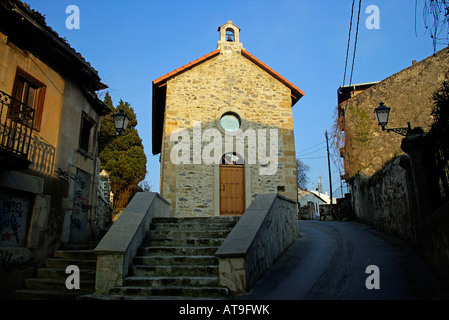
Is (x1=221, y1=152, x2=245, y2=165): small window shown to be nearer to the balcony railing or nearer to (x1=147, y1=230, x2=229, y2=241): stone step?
(x1=147, y1=230, x2=229, y2=241): stone step

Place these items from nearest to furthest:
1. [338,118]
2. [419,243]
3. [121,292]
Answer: [121,292], [419,243], [338,118]

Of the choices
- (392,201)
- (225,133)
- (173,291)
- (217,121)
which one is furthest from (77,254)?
(392,201)

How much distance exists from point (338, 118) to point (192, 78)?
8817 millimetres

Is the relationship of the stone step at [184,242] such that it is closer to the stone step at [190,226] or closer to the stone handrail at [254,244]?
the stone step at [190,226]

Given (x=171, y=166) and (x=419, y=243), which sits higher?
(x=171, y=166)

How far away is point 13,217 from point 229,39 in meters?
10.2

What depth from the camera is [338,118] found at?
17.1 m

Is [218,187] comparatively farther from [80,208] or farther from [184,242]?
[184,242]

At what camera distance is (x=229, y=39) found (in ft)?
43.5

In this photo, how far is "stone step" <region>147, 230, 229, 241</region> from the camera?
245 inches

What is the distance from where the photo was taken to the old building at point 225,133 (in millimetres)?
11250

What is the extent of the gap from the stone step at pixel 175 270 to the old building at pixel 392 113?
11876 mm
